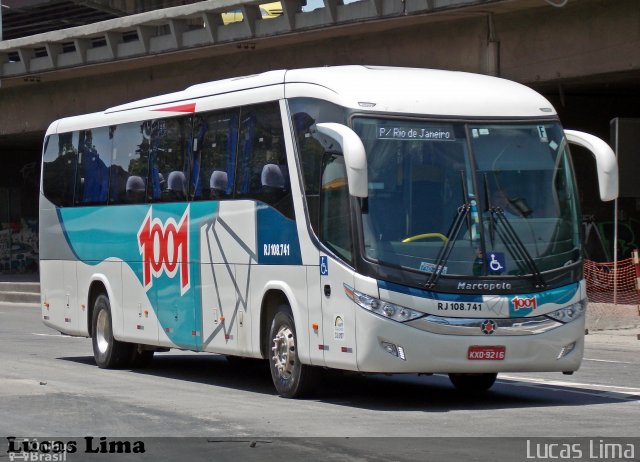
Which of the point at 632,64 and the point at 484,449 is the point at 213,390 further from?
the point at 632,64

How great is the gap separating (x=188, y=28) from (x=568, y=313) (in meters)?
21.7

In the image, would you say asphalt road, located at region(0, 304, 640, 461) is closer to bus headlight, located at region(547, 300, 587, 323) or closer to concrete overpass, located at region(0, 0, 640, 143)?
bus headlight, located at region(547, 300, 587, 323)

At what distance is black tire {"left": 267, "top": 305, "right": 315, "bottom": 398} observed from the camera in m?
13.1

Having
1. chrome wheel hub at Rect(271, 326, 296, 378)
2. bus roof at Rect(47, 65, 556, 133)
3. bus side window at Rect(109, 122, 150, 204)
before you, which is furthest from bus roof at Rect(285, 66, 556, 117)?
bus side window at Rect(109, 122, 150, 204)

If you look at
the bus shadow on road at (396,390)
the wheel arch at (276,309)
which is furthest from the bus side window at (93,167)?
the wheel arch at (276,309)

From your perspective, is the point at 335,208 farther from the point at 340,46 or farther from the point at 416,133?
the point at 340,46

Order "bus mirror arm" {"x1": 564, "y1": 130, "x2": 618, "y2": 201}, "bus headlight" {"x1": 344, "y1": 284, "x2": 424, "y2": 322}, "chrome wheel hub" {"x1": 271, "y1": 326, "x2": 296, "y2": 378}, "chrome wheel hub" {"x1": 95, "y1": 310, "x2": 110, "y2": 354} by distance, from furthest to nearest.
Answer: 1. "chrome wheel hub" {"x1": 95, "y1": 310, "x2": 110, "y2": 354}
2. "chrome wheel hub" {"x1": 271, "y1": 326, "x2": 296, "y2": 378}
3. "bus mirror arm" {"x1": 564, "y1": 130, "x2": 618, "y2": 201}
4. "bus headlight" {"x1": 344, "y1": 284, "x2": 424, "y2": 322}

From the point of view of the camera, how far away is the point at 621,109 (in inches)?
1242

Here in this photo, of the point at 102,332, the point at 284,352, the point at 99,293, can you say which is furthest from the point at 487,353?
the point at 99,293

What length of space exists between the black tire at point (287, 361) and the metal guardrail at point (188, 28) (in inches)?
500

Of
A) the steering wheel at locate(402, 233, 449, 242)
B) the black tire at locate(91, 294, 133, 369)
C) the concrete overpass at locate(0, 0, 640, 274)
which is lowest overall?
the black tire at locate(91, 294, 133, 369)

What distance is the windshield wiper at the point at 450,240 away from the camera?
1208cm

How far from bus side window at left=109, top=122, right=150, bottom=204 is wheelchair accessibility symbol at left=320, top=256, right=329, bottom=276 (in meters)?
4.65

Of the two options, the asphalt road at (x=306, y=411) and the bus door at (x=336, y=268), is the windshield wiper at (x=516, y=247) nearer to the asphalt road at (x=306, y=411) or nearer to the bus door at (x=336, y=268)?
→ the asphalt road at (x=306, y=411)
